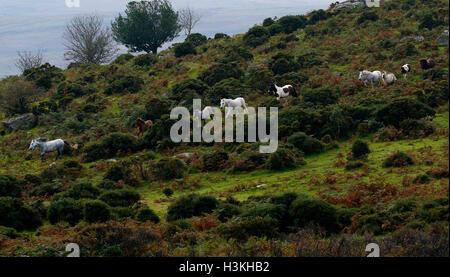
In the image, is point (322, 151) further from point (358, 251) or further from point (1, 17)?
point (1, 17)

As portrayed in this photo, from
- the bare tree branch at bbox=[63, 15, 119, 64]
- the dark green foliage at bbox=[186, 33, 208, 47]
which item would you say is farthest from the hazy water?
the dark green foliage at bbox=[186, 33, 208, 47]

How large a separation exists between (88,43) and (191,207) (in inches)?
2477

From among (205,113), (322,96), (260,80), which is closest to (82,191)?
(205,113)

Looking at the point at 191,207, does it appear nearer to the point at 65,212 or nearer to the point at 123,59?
the point at 65,212

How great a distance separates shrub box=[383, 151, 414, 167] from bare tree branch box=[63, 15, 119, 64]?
61039mm

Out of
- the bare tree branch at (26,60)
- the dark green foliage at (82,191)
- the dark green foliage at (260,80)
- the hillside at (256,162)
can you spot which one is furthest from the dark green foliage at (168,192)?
the bare tree branch at (26,60)

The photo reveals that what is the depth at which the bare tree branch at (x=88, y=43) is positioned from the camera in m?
75.2

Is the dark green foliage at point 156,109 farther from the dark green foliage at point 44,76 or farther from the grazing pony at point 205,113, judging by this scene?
the dark green foliage at point 44,76

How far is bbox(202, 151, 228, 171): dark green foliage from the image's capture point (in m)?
24.8

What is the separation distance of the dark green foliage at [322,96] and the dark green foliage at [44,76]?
31.9 meters

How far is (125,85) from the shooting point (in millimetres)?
47438

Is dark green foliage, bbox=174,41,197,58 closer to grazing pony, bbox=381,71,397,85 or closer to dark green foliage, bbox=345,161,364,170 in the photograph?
grazing pony, bbox=381,71,397,85

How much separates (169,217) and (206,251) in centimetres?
539

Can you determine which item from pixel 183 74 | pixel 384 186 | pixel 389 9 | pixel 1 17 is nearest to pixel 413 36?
pixel 389 9
